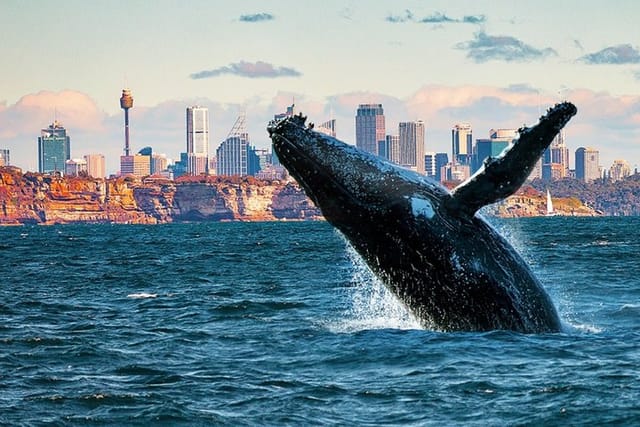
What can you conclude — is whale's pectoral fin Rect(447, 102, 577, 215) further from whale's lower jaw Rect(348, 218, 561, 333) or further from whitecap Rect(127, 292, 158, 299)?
whitecap Rect(127, 292, 158, 299)

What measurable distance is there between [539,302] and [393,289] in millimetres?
1519

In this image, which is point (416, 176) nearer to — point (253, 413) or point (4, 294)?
point (253, 413)

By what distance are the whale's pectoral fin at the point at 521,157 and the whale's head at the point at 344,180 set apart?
2.41ft

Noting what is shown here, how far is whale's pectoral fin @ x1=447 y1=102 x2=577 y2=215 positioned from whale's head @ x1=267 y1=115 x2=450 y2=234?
28.9 inches

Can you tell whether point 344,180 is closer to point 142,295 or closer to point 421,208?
point 421,208

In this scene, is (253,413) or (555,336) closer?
(253,413)

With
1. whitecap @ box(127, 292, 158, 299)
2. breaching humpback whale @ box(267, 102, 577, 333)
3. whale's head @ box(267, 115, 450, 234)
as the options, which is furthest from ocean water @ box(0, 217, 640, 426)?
whitecap @ box(127, 292, 158, 299)

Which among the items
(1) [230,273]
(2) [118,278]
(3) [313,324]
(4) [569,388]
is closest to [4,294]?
(2) [118,278]

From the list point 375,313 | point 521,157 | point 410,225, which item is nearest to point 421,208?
point 410,225

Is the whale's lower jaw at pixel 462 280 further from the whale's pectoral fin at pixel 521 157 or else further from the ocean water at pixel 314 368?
the whale's pectoral fin at pixel 521 157

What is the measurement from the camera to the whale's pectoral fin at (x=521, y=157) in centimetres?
1039

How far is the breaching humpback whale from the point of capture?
11.0 meters

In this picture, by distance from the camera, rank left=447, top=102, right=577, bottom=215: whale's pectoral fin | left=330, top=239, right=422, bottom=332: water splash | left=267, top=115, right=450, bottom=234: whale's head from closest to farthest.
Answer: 1. left=447, top=102, right=577, bottom=215: whale's pectoral fin
2. left=267, top=115, right=450, bottom=234: whale's head
3. left=330, top=239, right=422, bottom=332: water splash

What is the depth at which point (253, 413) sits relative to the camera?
9625 millimetres
